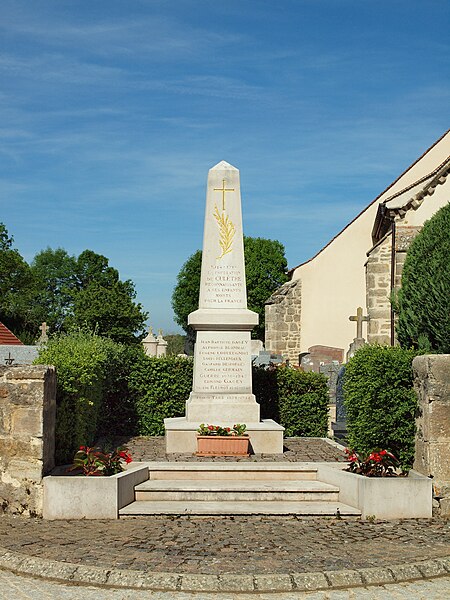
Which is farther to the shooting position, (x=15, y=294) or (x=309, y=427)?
(x=15, y=294)

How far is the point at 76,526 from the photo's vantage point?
7465mm

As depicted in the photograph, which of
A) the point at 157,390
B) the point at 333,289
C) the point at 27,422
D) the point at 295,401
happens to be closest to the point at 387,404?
the point at 27,422

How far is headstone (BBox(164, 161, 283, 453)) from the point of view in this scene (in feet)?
39.2

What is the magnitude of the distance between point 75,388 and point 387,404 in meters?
3.95

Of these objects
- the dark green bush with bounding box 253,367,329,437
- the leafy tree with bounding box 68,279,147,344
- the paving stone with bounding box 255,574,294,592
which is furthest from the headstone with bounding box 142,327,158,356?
the paving stone with bounding box 255,574,294,592

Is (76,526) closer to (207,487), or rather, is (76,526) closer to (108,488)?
(108,488)

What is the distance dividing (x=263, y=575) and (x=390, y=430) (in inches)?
135

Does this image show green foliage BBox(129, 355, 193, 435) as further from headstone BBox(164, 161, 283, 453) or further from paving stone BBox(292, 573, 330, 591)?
paving stone BBox(292, 573, 330, 591)

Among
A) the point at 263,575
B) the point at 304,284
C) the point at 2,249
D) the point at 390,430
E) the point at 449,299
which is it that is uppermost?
the point at 2,249

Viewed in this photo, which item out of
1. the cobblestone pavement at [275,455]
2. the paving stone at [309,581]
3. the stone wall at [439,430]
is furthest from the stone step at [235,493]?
the paving stone at [309,581]

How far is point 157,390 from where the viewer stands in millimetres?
13727

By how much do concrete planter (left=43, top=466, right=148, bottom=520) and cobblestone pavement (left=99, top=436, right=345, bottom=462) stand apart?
95.8 inches

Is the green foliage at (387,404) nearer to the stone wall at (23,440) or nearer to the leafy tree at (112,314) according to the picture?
the stone wall at (23,440)

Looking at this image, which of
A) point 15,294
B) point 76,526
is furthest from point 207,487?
point 15,294
